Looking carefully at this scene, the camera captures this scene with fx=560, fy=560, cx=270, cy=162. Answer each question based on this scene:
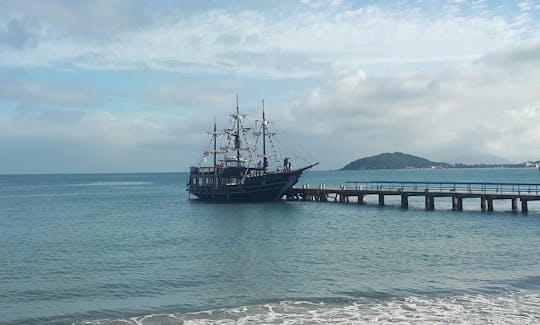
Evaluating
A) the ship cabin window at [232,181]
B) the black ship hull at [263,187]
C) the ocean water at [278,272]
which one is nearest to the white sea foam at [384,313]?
the ocean water at [278,272]

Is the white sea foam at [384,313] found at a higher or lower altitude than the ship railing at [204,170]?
lower

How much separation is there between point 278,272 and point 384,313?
31.6 ft

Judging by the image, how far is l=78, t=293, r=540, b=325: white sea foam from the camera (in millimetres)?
22156

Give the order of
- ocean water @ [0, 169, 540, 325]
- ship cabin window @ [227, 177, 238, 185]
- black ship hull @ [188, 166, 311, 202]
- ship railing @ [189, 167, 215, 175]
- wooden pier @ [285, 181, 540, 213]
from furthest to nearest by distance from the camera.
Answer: ship railing @ [189, 167, 215, 175] < ship cabin window @ [227, 177, 238, 185] < black ship hull @ [188, 166, 311, 202] < wooden pier @ [285, 181, 540, 213] < ocean water @ [0, 169, 540, 325]

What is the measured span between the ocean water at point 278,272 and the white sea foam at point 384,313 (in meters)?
0.04

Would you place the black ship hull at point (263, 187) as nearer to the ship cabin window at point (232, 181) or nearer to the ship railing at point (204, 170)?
the ship cabin window at point (232, 181)

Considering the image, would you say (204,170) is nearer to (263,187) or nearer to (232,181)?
(232,181)

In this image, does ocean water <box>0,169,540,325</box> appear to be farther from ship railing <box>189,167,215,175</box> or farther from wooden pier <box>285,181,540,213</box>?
ship railing <box>189,167,215,175</box>

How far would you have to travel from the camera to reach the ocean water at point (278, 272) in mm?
23641

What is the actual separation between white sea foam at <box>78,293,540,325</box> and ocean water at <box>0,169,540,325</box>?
1.7 inches

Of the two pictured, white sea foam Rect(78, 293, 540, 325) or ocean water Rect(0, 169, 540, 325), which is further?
ocean water Rect(0, 169, 540, 325)

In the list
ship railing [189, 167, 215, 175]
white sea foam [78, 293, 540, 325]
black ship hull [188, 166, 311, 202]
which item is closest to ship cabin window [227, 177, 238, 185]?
black ship hull [188, 166, 311, 202]

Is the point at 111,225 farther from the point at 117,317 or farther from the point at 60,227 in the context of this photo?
the point at 117,317

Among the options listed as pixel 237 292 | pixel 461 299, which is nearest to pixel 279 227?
pixel 237 292
